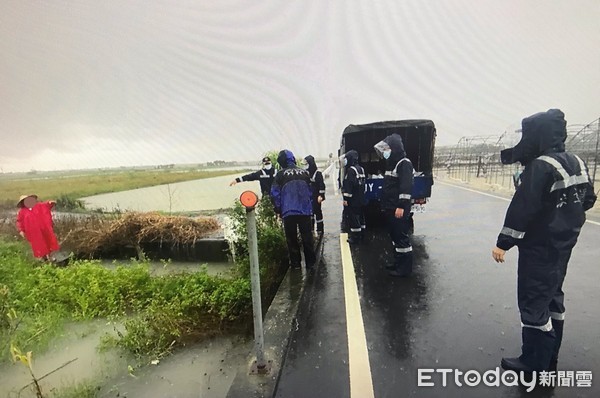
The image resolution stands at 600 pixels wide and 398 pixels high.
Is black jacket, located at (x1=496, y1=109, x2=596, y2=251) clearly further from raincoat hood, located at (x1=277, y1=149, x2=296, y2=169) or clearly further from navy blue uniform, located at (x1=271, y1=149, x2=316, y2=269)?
raincoat hood, located at (x1=277, y1=149, x2=296, y2=169)

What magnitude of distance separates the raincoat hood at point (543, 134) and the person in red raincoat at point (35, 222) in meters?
8.12

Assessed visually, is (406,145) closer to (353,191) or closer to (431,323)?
(353,191)

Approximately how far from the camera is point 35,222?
651 centimetres

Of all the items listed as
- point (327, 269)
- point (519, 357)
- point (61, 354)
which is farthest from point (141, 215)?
point (519, 357)

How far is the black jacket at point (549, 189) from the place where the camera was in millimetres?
2049

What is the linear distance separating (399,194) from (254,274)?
245 cm

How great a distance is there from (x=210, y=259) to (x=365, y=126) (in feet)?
16.4

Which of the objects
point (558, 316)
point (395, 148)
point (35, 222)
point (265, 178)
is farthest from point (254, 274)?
point (35, 222)

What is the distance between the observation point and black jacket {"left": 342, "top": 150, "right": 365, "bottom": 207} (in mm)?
5820

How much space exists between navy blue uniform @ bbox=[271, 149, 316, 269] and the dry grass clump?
410 centimetres

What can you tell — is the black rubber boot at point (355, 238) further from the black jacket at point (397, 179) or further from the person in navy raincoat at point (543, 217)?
the person in navy raincoat at point (543, 217)

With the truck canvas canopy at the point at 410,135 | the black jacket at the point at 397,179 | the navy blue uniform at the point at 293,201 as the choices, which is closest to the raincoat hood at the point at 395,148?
the black jacket at the point at 397,179

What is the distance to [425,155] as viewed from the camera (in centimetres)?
782

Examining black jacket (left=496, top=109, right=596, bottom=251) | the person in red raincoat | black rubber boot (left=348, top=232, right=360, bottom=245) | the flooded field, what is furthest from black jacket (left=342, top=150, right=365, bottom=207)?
the person in red raincoat
